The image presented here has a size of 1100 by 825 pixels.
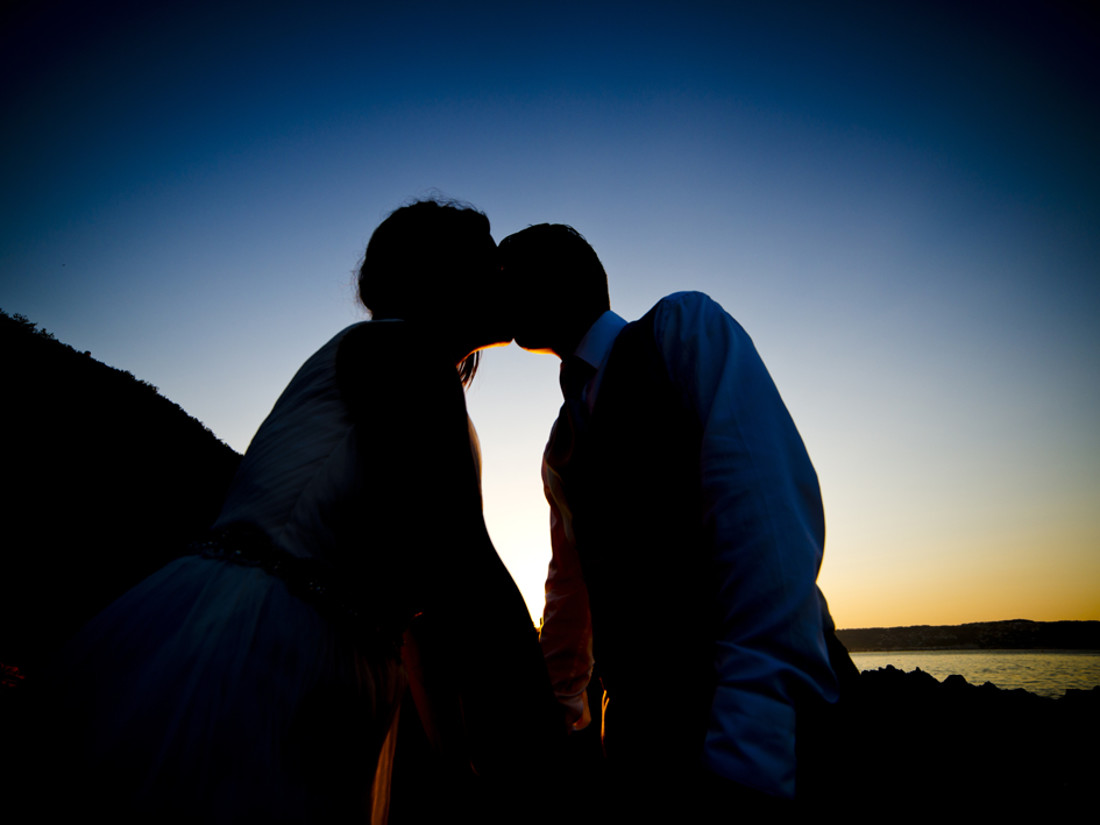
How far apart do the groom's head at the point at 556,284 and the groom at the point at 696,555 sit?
0.70 feet

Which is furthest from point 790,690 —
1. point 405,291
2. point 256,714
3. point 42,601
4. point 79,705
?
point 42,601

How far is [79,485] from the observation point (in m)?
5.02

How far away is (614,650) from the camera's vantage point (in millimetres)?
1350

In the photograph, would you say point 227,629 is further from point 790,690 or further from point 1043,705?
point 1043,705

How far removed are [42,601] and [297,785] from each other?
4998 millimetres

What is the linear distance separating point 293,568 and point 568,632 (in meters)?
1.53

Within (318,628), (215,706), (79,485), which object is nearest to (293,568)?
(318,628)

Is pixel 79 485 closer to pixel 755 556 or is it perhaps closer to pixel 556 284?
pixel 556 284

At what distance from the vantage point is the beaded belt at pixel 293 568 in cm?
83

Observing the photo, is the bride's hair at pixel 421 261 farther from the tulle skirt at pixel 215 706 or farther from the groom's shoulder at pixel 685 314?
the tulle skirt at pixel 215 706

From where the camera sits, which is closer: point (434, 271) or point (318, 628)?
point (318, 628)

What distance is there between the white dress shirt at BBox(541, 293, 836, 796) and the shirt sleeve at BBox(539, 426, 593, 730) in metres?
0.91

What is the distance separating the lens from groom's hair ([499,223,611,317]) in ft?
6.34

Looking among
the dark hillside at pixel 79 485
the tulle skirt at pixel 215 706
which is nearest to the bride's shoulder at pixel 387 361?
the tulle skirt at pixel 215 706
